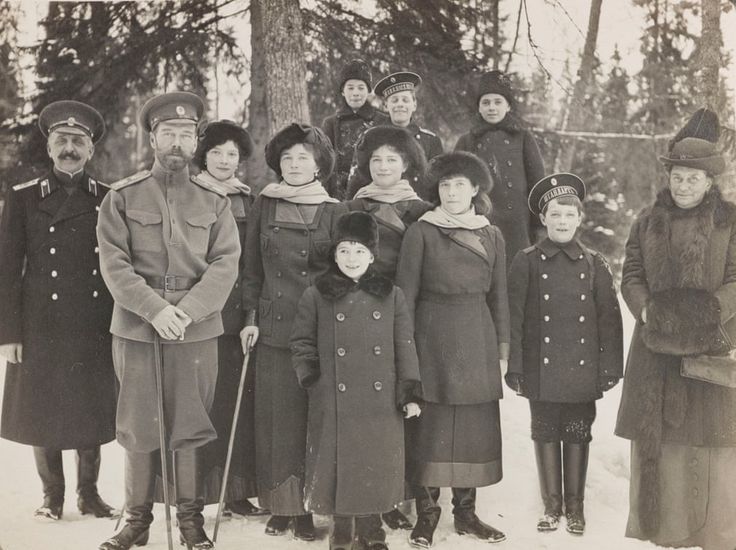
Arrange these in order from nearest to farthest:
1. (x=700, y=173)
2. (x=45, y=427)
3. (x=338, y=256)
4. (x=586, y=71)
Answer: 1. (x=338, y=256)
2. (x=700, y=173)
3. (x=45, y=427)
4. (x=586, y=71)

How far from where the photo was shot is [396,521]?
4207 millimetres

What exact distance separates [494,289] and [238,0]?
2.67 metres

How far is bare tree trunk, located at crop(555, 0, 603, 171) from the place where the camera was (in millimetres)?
4762

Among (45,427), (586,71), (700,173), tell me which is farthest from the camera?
(586,71)

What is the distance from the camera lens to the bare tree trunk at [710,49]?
4586 mm

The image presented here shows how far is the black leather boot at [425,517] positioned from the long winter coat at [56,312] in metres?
1.89

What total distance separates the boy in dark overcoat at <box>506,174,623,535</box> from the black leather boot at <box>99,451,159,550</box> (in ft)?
6.74

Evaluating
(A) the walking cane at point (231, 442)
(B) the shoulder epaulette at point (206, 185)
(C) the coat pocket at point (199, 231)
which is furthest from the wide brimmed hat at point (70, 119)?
(A) the walking cane at point (231, 442)

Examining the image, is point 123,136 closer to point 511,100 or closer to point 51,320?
point 51,320

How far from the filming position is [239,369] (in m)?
4.37

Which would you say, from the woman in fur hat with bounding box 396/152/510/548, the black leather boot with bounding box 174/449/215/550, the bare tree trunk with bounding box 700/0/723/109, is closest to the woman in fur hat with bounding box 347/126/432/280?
the woman in fur hat with bounding box 396/152/510/548

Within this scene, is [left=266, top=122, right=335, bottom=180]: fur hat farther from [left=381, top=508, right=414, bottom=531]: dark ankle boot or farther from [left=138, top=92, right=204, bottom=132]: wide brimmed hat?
[left=381, top=508, right=414, bottom=531]: dark ankle boot

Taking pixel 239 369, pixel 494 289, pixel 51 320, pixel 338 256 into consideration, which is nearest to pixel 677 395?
pixel 494 289

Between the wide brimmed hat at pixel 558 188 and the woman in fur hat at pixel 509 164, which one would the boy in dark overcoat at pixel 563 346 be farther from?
the woman in fur hat at pixel 509 164
